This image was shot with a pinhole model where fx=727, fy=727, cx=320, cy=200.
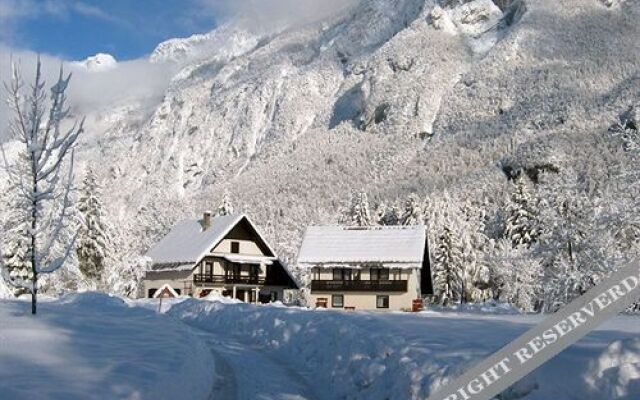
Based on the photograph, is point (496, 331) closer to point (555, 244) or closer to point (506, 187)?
point (555, 244)

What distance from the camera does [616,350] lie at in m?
9.25

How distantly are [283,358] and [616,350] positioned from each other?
10.3m

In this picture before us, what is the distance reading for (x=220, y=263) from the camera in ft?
220

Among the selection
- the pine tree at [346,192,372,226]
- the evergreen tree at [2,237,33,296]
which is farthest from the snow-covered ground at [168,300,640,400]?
the pine tree at [346,192,372,226]

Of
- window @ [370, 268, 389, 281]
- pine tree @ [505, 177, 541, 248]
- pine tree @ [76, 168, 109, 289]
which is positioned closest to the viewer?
pine tree @ [76, 168, 109, 289]

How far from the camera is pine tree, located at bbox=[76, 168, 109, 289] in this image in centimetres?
6159

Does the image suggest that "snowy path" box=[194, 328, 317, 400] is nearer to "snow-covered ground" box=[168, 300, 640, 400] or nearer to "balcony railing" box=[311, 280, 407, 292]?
"snow-covered ground" box=[168, 300, 640, 400]

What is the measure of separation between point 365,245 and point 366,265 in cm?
180

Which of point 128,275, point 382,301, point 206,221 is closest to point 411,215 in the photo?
point 382,301

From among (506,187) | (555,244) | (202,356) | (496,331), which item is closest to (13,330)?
(202,356)

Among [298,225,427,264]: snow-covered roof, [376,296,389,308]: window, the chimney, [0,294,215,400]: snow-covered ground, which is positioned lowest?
[376,296,389,308]: window

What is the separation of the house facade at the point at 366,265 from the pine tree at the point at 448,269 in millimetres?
10685

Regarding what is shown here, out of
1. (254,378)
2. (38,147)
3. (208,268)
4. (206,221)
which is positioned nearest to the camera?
(254,378)

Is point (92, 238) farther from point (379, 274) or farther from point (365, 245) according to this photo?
point (379, 274)
